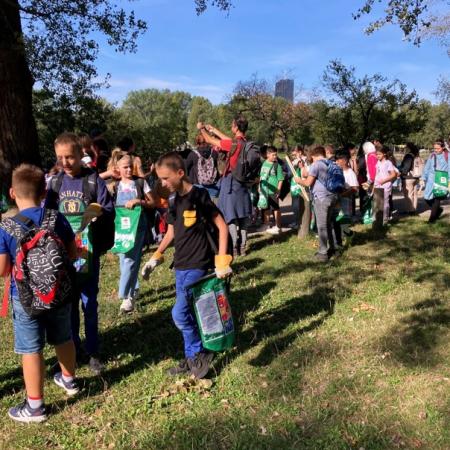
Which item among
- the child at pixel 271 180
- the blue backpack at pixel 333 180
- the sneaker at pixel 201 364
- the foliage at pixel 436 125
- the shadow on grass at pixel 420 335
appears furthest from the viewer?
the foliage at pixel 436 125

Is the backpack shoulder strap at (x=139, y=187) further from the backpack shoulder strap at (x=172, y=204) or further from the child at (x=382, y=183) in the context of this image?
the child at (x=382, y=183)

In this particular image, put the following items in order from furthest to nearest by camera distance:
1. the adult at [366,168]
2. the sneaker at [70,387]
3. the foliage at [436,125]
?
the foliage at [436,125] < the adult at [366,168] < the sneaker at [70,387]

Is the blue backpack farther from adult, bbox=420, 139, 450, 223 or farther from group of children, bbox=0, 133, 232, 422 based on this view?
group of children, bbox=0, 133, 232, 422

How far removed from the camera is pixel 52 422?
135 inches

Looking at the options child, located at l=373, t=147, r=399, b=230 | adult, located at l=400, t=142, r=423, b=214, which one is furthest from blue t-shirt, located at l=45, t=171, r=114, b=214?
adult, located at l=400, t=142, r=423, b=214

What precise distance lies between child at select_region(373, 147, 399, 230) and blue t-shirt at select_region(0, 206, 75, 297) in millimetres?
7408

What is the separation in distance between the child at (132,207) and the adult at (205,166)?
277 cm

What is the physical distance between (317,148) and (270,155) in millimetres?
2159

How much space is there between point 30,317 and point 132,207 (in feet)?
7.01

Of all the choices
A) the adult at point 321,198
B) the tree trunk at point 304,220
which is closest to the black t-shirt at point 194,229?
the adult at point 321,198

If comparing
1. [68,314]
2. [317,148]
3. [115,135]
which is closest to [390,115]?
[317,148]

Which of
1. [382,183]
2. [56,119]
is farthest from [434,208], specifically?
[56,119]

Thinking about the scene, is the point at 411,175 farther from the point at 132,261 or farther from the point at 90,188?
the point at 90,188

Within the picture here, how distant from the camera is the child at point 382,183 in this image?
9633mm
